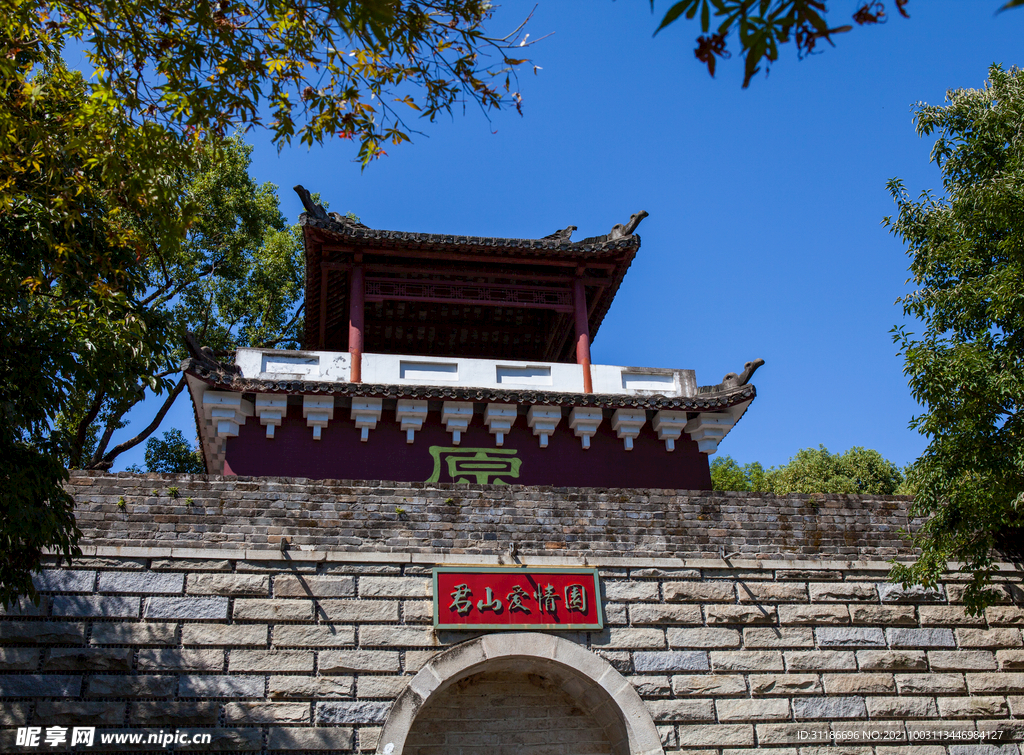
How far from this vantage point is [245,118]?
5.53 m

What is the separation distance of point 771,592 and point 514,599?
2440 mm

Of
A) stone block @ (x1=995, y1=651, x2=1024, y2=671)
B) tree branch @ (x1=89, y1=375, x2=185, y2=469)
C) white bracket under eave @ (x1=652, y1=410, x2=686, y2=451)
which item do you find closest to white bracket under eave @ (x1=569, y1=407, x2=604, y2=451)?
white bracket under eave @ (x1=652, y1=410, x2=686, y2=451)

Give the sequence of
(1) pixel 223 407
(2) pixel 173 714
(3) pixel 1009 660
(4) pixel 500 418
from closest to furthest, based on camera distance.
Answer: (2) pixel 173 714
(3) pixel 1009 660
(1) pixel 223 407
(4) pixel 500 418

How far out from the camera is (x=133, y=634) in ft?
21.0

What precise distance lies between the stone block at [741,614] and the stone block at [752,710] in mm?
676

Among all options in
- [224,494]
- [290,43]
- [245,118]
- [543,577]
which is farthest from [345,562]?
[290,43]

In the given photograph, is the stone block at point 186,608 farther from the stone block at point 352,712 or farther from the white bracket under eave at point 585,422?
the white bracket under eave at point 585,422

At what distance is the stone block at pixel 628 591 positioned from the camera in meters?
7.21

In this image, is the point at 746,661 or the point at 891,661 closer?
A: the point at 746,661

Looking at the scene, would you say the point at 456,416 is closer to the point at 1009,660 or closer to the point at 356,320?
the point at 356,320

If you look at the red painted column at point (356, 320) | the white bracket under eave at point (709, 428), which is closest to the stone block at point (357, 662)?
the red painted column at point (356, 320)

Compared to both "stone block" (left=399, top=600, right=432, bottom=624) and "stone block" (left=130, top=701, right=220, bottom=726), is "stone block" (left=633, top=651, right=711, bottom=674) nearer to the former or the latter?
"stone block" (left=399, top=600, right=432, bottom=624)

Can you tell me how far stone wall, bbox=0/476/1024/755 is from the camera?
6285mm

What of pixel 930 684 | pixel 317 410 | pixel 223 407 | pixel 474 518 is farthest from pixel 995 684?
pixel 223 407
